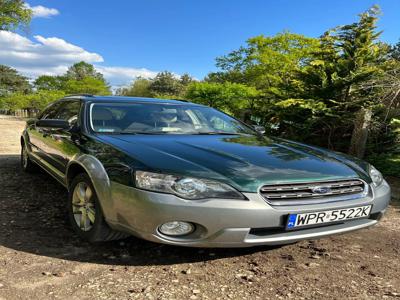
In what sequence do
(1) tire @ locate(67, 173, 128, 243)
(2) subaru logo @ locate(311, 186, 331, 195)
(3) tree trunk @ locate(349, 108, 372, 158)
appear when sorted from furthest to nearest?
(3) tree trunk @ locate(349, 108, 372, 158)
(1) tire @ locate(67, 173, 128, 243)
(2) subaru logo @ locate(311, 186, 331, 195)

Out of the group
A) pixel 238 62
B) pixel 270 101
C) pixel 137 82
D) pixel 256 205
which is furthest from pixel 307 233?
pixel 137 82

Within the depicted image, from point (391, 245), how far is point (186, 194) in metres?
2.20

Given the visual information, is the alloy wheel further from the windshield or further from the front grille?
the front grille

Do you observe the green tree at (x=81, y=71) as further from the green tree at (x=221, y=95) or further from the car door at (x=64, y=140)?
the car door at (x=64, y=140)

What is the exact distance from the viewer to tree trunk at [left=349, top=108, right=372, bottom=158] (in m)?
7.33

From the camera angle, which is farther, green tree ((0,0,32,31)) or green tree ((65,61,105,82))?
green tree ((65,61,105,82))

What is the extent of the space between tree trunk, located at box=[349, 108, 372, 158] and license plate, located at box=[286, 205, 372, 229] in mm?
4759

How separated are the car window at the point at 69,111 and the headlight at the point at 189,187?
5.76 feet

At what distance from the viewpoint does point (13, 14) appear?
2459cm

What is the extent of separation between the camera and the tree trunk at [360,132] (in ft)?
24.1

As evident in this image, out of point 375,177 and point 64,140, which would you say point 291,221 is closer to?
point 375,177

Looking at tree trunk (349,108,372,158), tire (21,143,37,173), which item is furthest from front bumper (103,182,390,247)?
tree trunk (349,108,372,158)

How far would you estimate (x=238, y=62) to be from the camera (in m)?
28.0

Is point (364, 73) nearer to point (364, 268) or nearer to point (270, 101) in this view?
point (270, 101)
